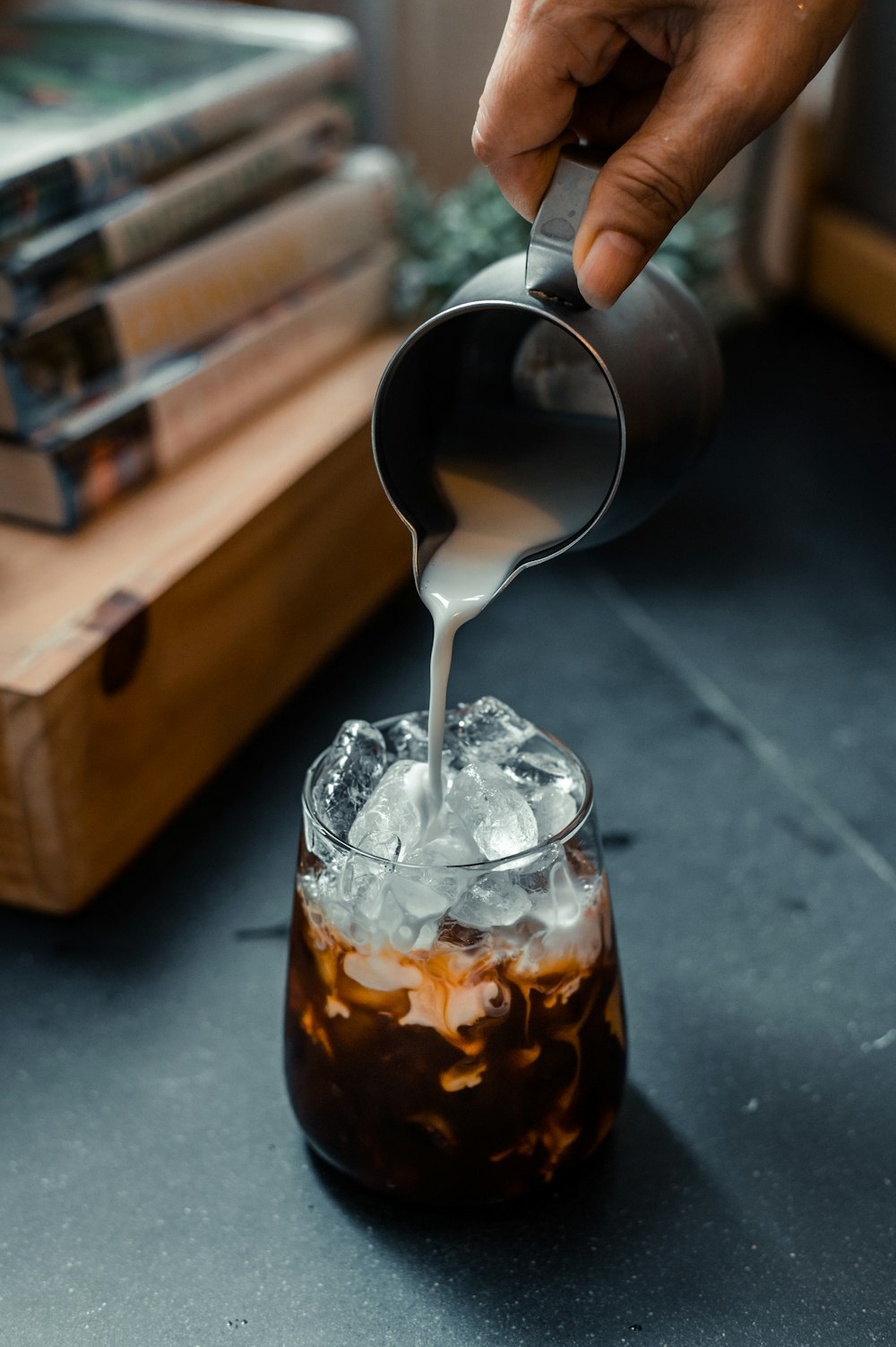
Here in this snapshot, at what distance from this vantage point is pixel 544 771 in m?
0.71

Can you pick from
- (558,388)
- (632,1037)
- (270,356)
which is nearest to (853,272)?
(270,356)

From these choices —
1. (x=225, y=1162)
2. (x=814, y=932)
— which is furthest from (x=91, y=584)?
(x=814, y=932)

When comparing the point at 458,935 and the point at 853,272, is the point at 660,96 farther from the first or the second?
the point at 853,272

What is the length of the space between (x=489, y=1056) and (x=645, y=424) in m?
0.29

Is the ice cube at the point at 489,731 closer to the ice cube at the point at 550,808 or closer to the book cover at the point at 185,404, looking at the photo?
the ice cube at the point at 550,808

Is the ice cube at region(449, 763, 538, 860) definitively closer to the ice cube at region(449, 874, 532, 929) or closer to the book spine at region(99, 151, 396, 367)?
the ice cube at region(449, 874, 532, 929)

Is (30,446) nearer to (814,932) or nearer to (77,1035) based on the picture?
(77,1035)

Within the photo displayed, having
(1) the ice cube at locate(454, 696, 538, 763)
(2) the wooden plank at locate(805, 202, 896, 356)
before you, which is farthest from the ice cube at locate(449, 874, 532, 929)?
(2) the wooden plank at locate(805, 202, 896, 356)

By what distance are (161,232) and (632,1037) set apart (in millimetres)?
684

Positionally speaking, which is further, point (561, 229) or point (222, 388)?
→ point (222, 388)

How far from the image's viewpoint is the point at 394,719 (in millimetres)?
745

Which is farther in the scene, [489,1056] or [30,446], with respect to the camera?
[30,446]

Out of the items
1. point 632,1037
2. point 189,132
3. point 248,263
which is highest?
point 189,132

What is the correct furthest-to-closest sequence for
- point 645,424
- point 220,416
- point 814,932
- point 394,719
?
point 220,416 → point 814,932 → point 394,719 → point 645,424
